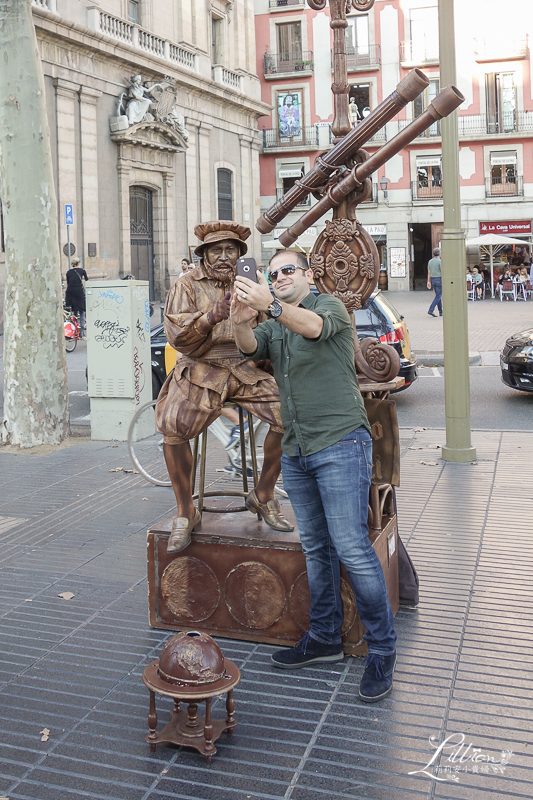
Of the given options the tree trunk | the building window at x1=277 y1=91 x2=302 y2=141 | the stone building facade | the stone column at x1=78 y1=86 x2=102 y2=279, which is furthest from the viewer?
the building window at x1=277 y1=91 x2=302 y2=141

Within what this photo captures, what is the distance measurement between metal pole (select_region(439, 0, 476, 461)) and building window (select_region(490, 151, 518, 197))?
34811 millimetres

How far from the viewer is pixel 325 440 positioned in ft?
12.0

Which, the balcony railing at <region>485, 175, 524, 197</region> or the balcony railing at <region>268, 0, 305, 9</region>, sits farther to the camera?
the balcony railing at <region>268, 0, 305, 9</region>

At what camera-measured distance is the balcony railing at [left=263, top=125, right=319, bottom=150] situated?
139 ft

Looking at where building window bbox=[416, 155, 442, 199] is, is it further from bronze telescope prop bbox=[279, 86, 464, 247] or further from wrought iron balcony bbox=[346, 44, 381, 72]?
bronze telescope prop bbox=[279, 86, 464, 247]

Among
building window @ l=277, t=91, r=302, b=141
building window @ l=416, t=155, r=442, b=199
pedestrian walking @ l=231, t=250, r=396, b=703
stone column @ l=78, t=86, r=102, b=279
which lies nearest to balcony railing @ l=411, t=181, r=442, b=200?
building window @ l=416, t=155, r=442, b=199

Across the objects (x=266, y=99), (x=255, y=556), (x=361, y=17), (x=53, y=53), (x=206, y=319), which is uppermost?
(x=361, y=17)

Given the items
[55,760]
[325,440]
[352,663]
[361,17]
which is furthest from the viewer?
[361,17]

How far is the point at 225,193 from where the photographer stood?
1380 inches

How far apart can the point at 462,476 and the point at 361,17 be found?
39.4m

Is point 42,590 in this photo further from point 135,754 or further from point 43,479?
point 43,479

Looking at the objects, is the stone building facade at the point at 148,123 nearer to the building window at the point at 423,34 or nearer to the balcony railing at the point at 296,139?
the balcony railing at the point at 296,139

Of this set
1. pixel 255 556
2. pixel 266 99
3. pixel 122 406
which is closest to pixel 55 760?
pixel 255 556

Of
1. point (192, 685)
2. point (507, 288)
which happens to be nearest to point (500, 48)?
point (507, 288)
